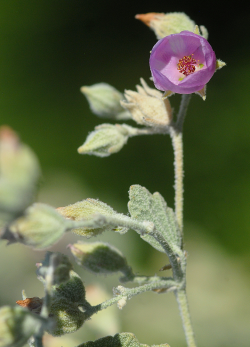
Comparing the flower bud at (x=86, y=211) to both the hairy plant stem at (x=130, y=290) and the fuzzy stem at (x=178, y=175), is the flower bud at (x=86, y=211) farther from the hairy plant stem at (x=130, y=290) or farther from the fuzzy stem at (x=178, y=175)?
the fuzzy stem at (x=178, y=175)

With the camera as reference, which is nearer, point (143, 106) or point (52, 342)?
point (143, 106)

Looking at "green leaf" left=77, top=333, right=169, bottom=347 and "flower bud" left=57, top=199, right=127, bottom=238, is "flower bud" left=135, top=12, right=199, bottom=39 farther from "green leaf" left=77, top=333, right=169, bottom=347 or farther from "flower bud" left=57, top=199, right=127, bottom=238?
"green leaf" left=77, top=333, right=169, bottom=347

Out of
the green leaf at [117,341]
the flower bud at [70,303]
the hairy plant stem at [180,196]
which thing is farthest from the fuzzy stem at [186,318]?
the flower bud at [70,303]

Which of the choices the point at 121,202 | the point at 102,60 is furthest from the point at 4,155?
the point at 102,60

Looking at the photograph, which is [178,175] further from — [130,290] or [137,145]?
[137,145]

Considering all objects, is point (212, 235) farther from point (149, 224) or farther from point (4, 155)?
point (4, 155)
